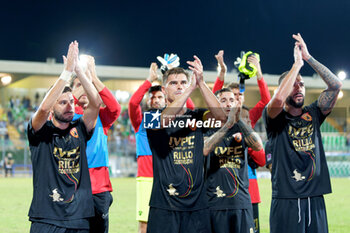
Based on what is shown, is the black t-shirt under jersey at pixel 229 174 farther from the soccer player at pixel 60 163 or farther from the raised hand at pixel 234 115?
the soccer player at pixel 60 163

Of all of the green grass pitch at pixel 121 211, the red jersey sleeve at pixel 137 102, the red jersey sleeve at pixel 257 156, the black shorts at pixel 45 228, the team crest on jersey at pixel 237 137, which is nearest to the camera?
the black shorts at pixel 45 228

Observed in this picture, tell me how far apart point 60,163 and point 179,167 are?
123 centimetres

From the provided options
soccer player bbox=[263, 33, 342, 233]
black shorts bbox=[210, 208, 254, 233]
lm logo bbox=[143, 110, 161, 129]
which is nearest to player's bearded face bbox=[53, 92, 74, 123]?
lm logo bbox=[143, 110, 161, 129]

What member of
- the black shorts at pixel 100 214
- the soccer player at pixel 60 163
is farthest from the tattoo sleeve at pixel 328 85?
the black shorts at pixel 100 214

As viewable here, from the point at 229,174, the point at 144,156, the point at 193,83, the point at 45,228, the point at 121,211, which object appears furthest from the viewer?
the point at 121,211

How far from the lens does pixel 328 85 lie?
19.1 ft

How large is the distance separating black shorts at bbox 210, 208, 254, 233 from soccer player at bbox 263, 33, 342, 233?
42 cm

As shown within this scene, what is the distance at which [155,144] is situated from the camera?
538 cm

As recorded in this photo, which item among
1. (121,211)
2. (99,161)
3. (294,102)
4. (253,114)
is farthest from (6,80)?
(294,102)

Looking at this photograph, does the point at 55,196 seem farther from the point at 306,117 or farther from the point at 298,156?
the point at 306,117

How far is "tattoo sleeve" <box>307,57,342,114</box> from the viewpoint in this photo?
5.74 metres

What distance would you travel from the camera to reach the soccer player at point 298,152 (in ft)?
18.7

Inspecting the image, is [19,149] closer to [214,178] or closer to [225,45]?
[214,178]

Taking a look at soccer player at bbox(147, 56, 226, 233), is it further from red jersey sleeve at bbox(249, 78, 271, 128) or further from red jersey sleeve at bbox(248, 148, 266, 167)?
red jersey sleeve at bbox(249, 78, 271, 128)
